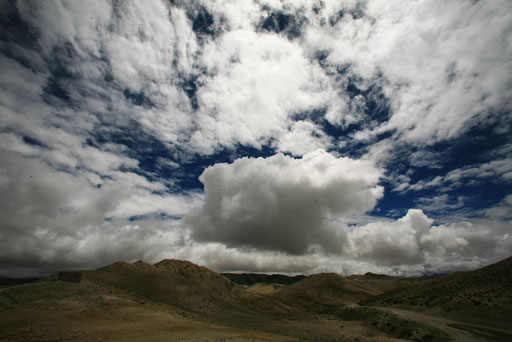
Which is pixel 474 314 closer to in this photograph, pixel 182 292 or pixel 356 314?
pixel 356 314

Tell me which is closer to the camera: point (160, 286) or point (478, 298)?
point (478, 298)

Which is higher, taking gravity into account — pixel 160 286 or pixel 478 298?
pixel 160 286

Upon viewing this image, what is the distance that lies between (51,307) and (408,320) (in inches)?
2727

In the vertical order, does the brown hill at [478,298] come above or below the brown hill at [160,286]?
below

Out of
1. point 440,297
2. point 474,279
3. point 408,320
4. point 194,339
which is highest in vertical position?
point 474,279

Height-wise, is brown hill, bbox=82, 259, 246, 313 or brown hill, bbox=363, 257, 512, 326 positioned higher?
brown hill, bbox=82, 259, 246, 313

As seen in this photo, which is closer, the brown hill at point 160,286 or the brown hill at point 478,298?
the brown hill at point 478,298

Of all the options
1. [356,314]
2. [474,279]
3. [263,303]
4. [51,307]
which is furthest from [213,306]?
[474,279]

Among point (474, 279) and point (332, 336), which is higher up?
point (474, 279)

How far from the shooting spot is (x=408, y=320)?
49.2m

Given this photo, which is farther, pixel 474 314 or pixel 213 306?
pixel 213 306

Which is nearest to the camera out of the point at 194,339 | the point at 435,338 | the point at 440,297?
the point at 194,339

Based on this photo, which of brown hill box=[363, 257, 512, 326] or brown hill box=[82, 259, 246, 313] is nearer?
brown hill box=[363, 257, 512, 326]

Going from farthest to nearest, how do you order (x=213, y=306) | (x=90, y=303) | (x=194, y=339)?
(x=213, y=306)
(x=90, y=303)
(x=194, y=339)
